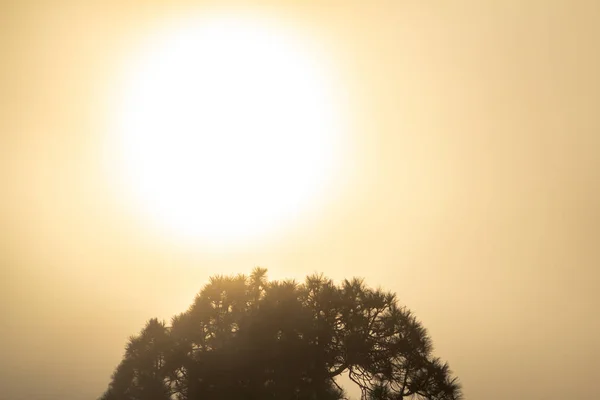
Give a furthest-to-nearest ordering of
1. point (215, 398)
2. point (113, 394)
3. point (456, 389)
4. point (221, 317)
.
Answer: point (113, 394), point (221, 317), point (215, 398), point (456, 389)

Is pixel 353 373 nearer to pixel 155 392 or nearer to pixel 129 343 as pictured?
pixel 155 392

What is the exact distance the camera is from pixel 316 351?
19031mm

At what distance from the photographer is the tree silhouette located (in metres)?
18.5

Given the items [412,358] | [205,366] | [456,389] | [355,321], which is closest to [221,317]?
[205,366]

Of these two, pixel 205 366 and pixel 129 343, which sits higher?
pixel 129 343

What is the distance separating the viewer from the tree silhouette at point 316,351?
18.5m

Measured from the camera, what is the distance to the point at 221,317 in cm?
2220

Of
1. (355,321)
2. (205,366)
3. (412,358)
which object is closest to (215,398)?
(205,366)

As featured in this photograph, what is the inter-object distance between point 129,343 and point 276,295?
1226 centimetres

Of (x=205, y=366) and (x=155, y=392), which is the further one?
(x=155, y=392)

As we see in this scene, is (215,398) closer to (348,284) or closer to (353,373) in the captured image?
(353,373)

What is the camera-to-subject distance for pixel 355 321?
19.6 metres

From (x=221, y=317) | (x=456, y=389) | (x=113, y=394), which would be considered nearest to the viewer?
(x=456, y=389)

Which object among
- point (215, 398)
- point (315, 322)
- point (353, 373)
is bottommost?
point (215, 398)
